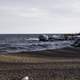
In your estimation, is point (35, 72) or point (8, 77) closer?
point (8, 77)

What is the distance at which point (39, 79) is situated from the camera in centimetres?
1044

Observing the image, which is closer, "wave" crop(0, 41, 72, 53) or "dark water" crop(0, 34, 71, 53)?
"wave" crop(0, 41, 72, 53)

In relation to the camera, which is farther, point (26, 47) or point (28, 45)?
point (28, 45)

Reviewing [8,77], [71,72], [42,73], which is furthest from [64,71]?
[8,77]

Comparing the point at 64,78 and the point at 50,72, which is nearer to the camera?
the point at 64,78

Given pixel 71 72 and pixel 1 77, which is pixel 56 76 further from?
pixel 1 77

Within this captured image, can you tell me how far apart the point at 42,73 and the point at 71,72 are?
4.85ft

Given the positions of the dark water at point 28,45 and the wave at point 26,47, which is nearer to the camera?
the wave at point 26,47

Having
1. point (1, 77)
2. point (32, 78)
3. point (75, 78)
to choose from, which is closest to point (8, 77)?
point (1, 77)

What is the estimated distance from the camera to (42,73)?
11812mm

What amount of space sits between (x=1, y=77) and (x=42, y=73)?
2072mm

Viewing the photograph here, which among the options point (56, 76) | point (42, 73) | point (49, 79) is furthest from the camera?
point (42, 73)

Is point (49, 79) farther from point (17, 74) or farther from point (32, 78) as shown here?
point (17, 74)

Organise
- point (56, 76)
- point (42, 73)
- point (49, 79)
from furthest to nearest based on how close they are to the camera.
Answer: point (42, 73)
point (56, 76)
point (49, 79)
